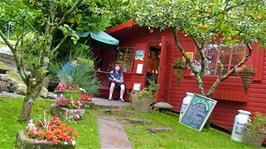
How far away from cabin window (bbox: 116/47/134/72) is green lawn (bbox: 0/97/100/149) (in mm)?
4188

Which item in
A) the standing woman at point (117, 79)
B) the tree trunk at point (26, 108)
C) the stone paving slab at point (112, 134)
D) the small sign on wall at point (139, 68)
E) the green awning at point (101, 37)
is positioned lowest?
the stone paving slab at point (112, 134)

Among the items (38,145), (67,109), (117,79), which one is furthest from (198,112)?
(38,145)

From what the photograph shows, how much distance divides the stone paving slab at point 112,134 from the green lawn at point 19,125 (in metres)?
0.13

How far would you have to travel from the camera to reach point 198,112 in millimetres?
8805

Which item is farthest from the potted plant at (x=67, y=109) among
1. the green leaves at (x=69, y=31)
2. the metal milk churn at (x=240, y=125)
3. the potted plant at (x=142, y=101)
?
the metal milk churn at (x=240, y=125)

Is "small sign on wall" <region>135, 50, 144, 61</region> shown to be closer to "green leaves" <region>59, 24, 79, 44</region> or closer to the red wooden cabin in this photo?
the red wooden cabin

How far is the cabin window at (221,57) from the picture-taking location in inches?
372

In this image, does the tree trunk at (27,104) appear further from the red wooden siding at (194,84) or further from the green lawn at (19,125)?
the red wooden siding at (194,84)

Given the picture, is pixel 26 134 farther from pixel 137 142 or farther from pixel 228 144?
pixel 228 144

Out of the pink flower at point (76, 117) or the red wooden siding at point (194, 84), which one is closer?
the pink flower at point (76, 117)

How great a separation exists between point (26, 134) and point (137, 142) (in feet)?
Answer: 7.63

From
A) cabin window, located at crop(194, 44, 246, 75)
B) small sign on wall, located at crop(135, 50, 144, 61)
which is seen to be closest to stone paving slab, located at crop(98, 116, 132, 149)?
cabin window, located at crop(194, 44, 246, 75)

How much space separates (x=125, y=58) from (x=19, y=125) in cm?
718

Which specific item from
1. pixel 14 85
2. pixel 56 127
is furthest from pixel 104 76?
pixel 56 127
